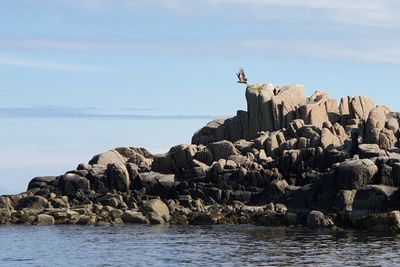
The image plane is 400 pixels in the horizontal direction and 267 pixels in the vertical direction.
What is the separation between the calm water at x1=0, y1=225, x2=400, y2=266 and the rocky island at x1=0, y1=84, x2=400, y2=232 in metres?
5.76

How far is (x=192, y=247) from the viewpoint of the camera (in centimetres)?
5722

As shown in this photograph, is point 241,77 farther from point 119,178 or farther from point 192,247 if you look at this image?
point 192,247

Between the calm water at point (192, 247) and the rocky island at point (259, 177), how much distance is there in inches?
227

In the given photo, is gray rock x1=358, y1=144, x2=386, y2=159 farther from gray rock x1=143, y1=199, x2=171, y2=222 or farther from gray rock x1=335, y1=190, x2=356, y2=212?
gray rock x1=143, y1=199, x2=171, y2=222

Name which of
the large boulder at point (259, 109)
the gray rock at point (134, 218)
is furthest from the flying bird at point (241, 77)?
the gray rock at point (134, 218)

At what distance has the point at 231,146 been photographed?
10112cm

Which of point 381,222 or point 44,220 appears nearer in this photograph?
point 381,222

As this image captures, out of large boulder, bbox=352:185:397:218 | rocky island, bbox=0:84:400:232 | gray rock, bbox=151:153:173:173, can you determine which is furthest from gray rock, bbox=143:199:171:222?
gray rock, bbox=151:153:173:173

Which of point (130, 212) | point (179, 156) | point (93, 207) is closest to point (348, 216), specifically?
point (130, 212)

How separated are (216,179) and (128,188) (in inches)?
407

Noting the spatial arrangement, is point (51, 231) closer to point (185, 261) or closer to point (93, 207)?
point (93, 207)

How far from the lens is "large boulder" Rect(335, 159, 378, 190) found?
75.0 meters

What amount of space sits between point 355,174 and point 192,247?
76.6ft

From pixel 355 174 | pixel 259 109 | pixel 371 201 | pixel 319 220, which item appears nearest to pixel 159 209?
pixel 319 220
